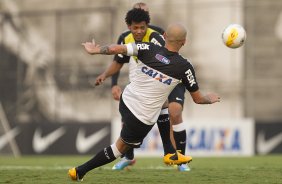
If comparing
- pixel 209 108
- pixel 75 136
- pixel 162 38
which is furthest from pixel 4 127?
pixel 162 38

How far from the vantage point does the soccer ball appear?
7758 mm

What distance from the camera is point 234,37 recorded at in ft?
25.5

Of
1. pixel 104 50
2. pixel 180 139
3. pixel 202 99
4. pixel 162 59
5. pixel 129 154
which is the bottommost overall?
pixel 129 154

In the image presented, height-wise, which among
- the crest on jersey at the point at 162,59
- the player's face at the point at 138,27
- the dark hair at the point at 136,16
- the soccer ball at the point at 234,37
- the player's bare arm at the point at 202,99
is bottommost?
the player's bare arm at the point at 202,99

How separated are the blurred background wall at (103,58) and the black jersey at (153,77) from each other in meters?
15.3

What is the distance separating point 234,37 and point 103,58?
60.0 ft

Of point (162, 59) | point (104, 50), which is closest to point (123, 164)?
point (162, 59)

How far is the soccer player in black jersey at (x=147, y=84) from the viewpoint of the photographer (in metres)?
6.67

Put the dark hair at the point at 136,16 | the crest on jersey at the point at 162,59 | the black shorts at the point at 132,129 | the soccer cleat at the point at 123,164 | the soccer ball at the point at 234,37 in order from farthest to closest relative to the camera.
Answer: the soccer cleat at the point at 123,164, the soccer ball at the point at 234,37, the dark hair at the point at 136,16, the black shorts at the point at 132,129, the crest on jersey at the point at 162,59

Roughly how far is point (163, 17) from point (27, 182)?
1849 cm

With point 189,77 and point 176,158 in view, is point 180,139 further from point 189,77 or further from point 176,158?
point 189,77

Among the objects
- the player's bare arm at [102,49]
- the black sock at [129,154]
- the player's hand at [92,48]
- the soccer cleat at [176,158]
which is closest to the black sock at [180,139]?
the black sock at [129,154]

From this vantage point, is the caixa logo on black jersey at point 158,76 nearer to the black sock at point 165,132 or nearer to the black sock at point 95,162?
the black sock at point 95,162

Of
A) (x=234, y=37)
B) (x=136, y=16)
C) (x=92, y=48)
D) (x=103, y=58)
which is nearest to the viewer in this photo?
(x=92, y=48)
